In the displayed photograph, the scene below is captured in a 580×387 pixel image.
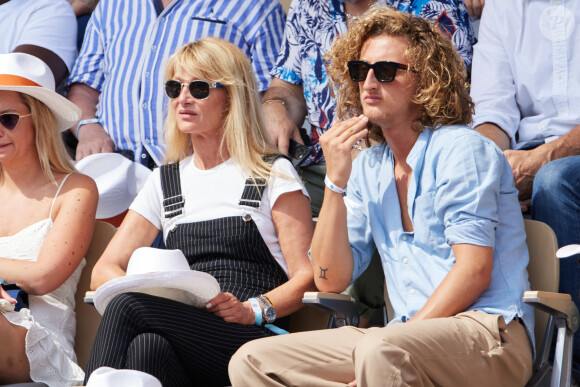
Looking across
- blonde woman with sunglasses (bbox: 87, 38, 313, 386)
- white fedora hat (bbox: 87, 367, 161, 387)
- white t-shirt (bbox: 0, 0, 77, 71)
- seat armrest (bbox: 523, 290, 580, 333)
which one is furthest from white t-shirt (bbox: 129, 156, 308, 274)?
white t-shirt (bbox: 0, 0, 77, 71)

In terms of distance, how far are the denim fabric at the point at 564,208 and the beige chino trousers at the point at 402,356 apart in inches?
21.6

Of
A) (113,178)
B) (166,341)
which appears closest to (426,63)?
(166,341)

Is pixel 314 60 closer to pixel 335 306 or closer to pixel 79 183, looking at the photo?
pixel 79 183

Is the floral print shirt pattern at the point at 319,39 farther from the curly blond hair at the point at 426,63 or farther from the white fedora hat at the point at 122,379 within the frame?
the white fedora hat at the point at 122,379

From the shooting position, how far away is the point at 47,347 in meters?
3.48

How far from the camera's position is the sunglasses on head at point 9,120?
395 centimetres

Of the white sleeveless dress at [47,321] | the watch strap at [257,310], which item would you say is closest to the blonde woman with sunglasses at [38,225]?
the white sleeveless dress at [47,321]

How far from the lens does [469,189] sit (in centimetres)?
317

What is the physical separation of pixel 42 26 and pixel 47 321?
7.98 ft

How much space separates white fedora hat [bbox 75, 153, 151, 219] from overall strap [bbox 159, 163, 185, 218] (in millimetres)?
556

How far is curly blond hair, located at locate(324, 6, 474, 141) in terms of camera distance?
11.2ft

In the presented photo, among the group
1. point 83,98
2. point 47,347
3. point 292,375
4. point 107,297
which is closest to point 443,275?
point 292,375

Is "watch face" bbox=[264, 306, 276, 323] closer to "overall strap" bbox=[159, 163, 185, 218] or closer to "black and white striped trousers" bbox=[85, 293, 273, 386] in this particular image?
"black and white striped trousers" bbox=[85, 293, 273, 386]

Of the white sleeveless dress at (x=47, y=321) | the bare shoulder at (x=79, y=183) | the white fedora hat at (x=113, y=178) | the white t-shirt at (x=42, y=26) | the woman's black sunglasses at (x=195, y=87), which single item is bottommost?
the white sleeveless dress at (x=47, y=321)
